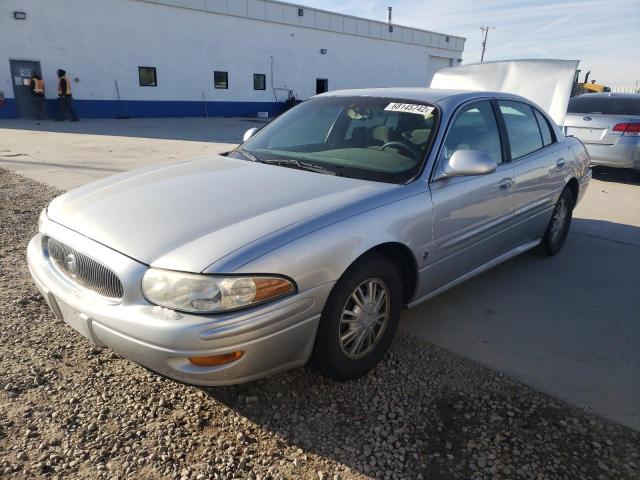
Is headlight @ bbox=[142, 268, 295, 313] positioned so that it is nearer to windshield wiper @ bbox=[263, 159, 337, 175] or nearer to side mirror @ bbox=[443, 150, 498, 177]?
windshield wiper @ bbox=[263, 159, 337, 175]

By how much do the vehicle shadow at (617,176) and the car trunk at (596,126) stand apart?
89 cm

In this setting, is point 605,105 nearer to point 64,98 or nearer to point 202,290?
point 202,290

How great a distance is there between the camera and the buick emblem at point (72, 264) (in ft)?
7.93

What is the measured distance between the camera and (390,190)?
277 cm

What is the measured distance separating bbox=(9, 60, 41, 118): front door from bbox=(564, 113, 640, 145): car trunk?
58.7 feet

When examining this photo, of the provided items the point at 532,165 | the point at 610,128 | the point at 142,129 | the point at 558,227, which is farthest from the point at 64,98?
the point at 532,165

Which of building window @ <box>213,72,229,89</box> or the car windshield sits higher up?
building window @ <box>213,72,229,89</box>

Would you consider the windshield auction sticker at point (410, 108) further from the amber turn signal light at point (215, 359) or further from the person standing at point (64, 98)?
the person standing at point (64, 98)

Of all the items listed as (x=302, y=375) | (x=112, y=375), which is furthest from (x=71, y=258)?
(x=302, y=375)

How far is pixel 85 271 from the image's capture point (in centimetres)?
236

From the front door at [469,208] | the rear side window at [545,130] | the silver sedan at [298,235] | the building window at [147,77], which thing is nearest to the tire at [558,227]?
the rear side window at [545,130]

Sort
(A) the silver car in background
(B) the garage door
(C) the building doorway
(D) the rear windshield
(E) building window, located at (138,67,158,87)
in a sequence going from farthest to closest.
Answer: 1. (B) the garage door
2. (C) the building doorway
3. (E) building window, located at (138,67,158,87)
4. (D) the rear windshield
5. (A) the silver car in background

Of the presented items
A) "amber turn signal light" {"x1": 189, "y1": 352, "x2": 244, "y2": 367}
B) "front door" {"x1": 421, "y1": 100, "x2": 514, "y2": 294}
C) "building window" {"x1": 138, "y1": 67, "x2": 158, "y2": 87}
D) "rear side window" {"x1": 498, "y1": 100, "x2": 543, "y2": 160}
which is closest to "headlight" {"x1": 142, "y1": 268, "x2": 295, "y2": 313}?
"amber turn signal light" {"x1": 189, "y1": 352, "x2": 244, "y2": 367}

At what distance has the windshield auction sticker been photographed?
10.9 ft
